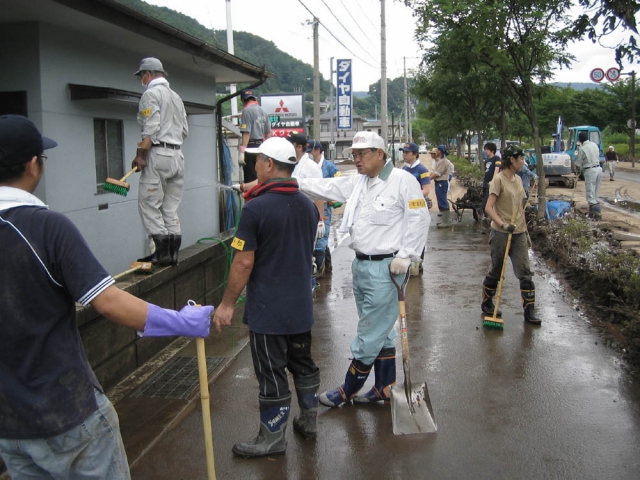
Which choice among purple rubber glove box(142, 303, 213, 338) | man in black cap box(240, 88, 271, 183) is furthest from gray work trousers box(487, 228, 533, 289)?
purple rubber glove box(142, 303, 213, 338)

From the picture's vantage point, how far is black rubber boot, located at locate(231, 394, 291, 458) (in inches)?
162

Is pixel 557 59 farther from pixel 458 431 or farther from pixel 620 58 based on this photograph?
pixel 458 431

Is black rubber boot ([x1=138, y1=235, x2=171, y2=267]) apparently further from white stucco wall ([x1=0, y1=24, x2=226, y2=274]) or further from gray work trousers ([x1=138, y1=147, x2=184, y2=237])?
white stucco wall ([x1=0, y1=24, x2=226, y2=274])

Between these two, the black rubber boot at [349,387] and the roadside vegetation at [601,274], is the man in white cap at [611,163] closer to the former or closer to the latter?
the roadside vegetation at [601,274]

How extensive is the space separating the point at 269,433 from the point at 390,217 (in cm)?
175

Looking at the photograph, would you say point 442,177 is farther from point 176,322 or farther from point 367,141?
point 176,322

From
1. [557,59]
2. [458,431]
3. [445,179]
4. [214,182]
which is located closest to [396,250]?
[458,431]

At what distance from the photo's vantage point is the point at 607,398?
5.00 metres

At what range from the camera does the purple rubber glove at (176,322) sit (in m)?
2.43

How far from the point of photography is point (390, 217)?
15.6ft

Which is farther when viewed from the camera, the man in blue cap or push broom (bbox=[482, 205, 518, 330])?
the man in blue cap

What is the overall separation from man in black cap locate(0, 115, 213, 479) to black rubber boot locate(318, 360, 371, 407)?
2.60 metres

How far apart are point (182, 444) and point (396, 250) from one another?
6.58 ft

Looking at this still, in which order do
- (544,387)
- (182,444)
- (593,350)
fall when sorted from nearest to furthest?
(182,444) < (544,387) < (593,350)
